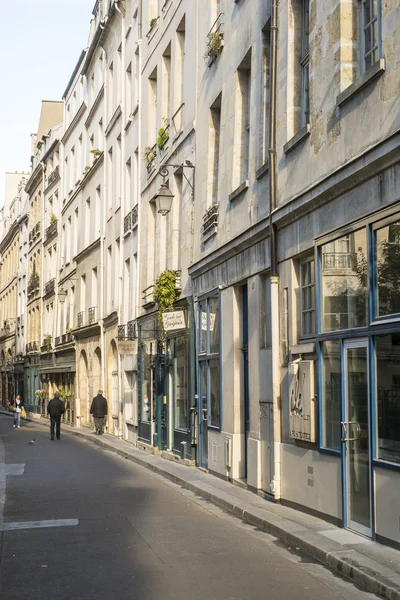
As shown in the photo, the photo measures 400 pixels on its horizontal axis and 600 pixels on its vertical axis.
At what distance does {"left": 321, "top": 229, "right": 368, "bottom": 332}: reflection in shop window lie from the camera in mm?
9883

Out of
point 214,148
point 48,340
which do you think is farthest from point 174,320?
point 48,340

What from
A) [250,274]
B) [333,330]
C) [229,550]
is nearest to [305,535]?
[229,550]

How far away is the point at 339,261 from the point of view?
34.5ft

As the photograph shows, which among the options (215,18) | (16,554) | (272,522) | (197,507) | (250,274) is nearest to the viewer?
(16,554)

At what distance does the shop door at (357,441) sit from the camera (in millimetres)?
9578

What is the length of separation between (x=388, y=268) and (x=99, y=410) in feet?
71.4

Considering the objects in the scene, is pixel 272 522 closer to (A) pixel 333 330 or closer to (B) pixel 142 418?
→ (A) pixel 333 330

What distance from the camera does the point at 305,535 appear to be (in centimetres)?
963

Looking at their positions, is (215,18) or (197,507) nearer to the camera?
(197,507)

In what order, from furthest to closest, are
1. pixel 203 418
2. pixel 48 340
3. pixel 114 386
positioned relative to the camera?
pixel 48 340, pixel 114 386, pixel 203 418

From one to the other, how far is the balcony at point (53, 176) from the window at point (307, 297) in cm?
3557

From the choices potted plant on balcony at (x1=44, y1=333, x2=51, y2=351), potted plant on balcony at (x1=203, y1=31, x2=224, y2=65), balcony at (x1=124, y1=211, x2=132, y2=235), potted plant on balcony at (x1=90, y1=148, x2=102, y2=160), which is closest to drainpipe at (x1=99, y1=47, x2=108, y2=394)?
potted plant on balcony at (x1=90, y1=148, x2=102, y2=160)

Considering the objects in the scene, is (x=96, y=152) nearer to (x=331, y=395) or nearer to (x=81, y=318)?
(x=81, y=318)

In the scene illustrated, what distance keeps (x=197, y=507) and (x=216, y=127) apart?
8.55 metres
